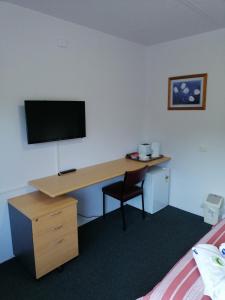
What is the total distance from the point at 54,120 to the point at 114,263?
159cm

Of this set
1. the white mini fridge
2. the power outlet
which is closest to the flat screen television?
the white mini fridge

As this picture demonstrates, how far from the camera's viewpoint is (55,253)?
2057 mm

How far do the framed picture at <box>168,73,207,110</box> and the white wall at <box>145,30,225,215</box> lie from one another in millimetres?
66

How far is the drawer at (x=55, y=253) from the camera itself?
1956mm

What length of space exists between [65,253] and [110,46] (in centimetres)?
250

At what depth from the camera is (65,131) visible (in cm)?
247

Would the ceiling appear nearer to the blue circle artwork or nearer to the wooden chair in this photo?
the blue circle artwork

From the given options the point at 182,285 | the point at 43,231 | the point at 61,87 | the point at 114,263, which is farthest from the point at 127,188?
the point at 182,285

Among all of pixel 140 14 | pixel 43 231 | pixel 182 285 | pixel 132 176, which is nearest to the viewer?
pixel 182 285

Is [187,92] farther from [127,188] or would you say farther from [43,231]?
[43,231]

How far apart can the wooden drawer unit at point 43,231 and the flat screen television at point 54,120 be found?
0.63 metres

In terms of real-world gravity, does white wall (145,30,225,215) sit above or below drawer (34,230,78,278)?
above

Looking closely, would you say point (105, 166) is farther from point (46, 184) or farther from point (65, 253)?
point (65, 253)

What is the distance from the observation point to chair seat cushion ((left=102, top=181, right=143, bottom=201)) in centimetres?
275
